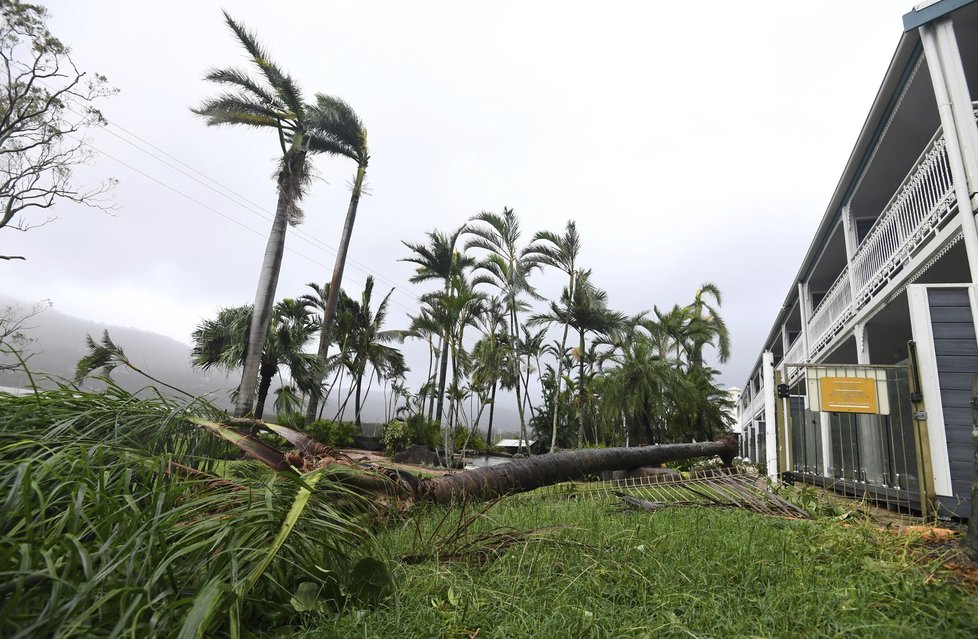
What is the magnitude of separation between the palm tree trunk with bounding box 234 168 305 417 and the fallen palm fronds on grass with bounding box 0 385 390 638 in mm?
14300

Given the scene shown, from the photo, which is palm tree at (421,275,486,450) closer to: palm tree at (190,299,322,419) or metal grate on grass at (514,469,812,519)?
palm tree at (190,299,322,419)

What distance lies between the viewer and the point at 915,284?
5613 mm

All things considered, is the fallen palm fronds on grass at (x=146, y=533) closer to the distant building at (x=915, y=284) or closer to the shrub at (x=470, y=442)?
the distant building at (x=915, y=284)

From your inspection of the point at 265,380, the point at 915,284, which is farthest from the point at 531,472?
the point at 265,380

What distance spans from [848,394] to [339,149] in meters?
20.8

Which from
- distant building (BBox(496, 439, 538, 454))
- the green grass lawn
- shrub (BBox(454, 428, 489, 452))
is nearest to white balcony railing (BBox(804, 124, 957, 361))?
the green grass lawn

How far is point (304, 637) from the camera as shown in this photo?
1506 millimetres

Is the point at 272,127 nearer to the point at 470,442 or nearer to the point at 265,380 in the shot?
the point at 265,380

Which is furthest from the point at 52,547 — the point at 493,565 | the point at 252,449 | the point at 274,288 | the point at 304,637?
the point at 274,288

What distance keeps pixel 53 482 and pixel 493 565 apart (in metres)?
1.78

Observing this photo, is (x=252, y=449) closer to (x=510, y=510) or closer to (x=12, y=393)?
(x=12, y=393)

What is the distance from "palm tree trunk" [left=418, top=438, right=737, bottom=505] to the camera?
3.68 m

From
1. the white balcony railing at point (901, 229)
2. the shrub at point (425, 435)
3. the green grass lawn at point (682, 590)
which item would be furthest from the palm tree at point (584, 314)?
the green grass lawn at point (682, 590)

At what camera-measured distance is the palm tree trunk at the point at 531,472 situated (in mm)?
3684
